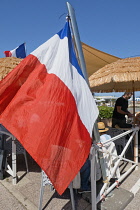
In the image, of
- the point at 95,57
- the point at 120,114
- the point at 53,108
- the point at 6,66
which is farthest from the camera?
the point at 95,57

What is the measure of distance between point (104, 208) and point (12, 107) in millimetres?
2017

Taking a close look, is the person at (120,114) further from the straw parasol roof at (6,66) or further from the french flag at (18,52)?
the french flag at (18,52)

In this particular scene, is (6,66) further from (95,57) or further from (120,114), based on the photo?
(95,57)

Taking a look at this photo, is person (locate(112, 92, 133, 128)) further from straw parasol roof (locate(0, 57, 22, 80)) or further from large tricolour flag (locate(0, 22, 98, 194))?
straw parasol roof (locate(0, 57, 22, 80))

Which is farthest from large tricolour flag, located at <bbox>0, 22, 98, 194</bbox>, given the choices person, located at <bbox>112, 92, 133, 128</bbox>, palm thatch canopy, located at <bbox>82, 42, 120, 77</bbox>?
palm thatch canopy, located at <bbox>82, 42, 120, 77</bbox>

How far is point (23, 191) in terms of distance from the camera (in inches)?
118

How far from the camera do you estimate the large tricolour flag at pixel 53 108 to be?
1634mm

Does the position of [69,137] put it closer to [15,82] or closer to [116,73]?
[15,82]

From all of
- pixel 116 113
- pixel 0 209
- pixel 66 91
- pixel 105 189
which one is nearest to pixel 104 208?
pixel 105 189

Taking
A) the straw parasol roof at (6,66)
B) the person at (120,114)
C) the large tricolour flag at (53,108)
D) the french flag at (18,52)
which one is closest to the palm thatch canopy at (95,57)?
the french flag at (18,52)

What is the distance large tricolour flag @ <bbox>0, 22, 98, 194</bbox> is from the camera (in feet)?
5.36

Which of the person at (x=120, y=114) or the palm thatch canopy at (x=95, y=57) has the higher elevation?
the palm thatch canopy at (x=95, y=57)

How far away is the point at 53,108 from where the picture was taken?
1.77 meters

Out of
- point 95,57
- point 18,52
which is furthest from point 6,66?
point 95,57
